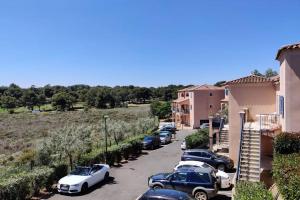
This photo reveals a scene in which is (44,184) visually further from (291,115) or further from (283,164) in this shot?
(291,115)

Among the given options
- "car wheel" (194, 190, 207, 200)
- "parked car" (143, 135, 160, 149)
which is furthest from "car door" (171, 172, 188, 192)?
"parked car" (143, 135, 160, 149)

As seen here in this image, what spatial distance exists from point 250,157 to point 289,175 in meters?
7.49

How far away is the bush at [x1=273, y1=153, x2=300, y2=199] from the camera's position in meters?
10.2

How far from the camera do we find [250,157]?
61.8 ft

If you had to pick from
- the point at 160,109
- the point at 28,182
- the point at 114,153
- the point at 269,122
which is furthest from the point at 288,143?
the point at 160,109

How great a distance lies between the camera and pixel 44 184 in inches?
713

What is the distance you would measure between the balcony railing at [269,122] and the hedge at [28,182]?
492 inches

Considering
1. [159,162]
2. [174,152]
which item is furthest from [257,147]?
[174,152]

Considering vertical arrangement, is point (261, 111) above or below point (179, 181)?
above

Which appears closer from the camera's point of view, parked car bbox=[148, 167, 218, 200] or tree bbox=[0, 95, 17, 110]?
parked car bbox=[148, 167, 218, 200]

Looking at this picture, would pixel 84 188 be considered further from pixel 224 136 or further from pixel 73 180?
pixel 224 136

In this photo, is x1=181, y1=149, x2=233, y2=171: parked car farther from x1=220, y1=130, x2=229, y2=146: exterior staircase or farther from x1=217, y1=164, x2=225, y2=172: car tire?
x1=220, y1=130, x2=229, y2=146: exterior staircase

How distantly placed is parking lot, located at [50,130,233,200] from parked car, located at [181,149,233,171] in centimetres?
196

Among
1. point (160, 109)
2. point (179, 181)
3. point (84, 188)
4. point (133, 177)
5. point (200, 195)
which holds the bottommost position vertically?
point (133, 177)
